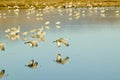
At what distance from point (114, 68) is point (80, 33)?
6473 millimetres

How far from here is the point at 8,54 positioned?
13.0 metres

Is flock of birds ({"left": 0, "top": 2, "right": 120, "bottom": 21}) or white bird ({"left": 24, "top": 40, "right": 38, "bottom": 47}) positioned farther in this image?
flock of birds ({"left": 0, "top": 2, "right": 120, "bottom": 21})

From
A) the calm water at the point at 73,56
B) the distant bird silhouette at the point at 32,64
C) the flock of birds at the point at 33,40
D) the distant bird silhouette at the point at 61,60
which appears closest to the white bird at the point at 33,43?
the flock of birds at the point at 33,40

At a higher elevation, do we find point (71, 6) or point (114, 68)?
point (114, 68)

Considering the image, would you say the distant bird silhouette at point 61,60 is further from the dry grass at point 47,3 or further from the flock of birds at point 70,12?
the dry grass at point 47,3

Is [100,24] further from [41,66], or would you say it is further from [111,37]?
[41,66]

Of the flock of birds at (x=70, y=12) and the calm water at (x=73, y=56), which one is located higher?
the calm water at (x=73, y=56)

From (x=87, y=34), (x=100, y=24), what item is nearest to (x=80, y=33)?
(x=87, y=34)

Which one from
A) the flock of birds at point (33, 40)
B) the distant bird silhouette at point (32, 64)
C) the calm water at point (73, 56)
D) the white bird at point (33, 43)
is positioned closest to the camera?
the calm water at point (73, 56)

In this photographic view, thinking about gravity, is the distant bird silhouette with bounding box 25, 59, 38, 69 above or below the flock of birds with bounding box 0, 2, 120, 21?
above

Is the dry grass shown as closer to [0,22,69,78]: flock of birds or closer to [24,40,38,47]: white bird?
[0,22,69,78]: flock of birds

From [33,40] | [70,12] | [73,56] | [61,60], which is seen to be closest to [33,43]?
[33,40]

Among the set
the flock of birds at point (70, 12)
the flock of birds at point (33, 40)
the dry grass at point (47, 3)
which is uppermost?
the flock of birds at point (33, 40)

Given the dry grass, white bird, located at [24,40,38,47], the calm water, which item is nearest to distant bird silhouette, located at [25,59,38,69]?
the calm water
